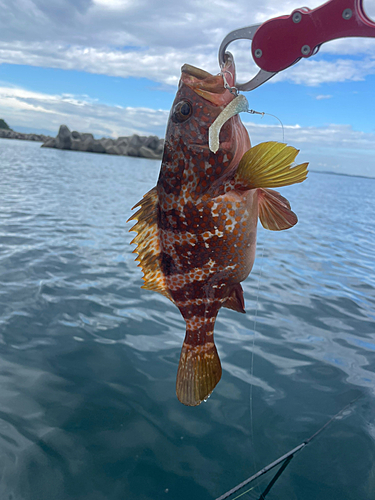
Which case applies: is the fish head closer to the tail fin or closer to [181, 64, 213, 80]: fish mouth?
[181, 64, 213, 80]: fish mouth

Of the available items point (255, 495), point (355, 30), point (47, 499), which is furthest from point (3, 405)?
point (355, 30)

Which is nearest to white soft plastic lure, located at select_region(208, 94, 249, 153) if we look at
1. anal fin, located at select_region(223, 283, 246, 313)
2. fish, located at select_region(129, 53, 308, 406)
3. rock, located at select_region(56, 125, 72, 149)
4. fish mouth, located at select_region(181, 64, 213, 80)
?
fish, located at select_region(129, 53, 308, 406)

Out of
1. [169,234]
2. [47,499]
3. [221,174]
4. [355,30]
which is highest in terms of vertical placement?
[355,30]

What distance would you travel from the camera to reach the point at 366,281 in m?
10.4

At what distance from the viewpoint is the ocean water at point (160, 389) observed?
12.6 ft

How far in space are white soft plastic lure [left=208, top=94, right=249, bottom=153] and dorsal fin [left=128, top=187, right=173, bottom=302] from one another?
550mm

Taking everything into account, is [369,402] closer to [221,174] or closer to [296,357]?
[296,357]

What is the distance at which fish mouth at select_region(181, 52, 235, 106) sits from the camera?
202 centimetres

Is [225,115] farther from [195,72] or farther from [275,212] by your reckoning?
[275,212]

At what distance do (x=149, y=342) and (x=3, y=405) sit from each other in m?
2.32

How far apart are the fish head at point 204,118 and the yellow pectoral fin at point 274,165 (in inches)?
9.2

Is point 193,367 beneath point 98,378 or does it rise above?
above

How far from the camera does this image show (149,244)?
2283mm

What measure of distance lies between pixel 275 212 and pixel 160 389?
3.78 m
